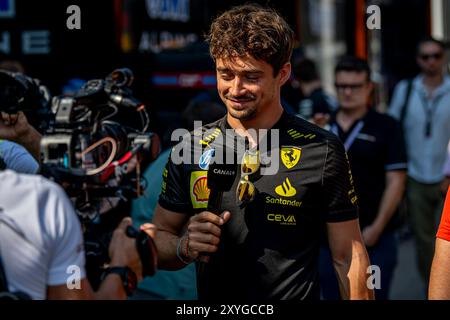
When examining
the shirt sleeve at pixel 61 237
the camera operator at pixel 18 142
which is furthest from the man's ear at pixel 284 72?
the shirt sleeve at pixel 61 237

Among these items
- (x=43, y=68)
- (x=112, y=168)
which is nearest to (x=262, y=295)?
(x=112, y=168)

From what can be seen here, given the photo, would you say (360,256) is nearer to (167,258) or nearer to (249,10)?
(167,258)

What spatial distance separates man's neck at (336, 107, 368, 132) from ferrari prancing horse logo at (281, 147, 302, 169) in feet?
7.71

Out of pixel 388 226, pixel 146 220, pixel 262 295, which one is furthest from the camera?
pixel 388 226

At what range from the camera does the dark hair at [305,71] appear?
848 cm

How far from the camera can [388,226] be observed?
5.75 m

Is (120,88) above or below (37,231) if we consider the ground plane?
above

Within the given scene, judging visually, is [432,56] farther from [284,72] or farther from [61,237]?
[61,237]

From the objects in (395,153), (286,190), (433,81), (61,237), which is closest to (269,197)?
(286,190)

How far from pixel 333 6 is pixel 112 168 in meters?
14.1

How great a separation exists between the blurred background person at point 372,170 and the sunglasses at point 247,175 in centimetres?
230

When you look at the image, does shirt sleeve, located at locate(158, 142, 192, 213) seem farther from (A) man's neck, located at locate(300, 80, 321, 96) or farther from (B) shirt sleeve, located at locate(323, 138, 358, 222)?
(A) man's neck, located at locate(300, 80, 321, 96)

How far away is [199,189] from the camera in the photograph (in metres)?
3.57

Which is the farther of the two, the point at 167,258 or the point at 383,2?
the point at 383,2
